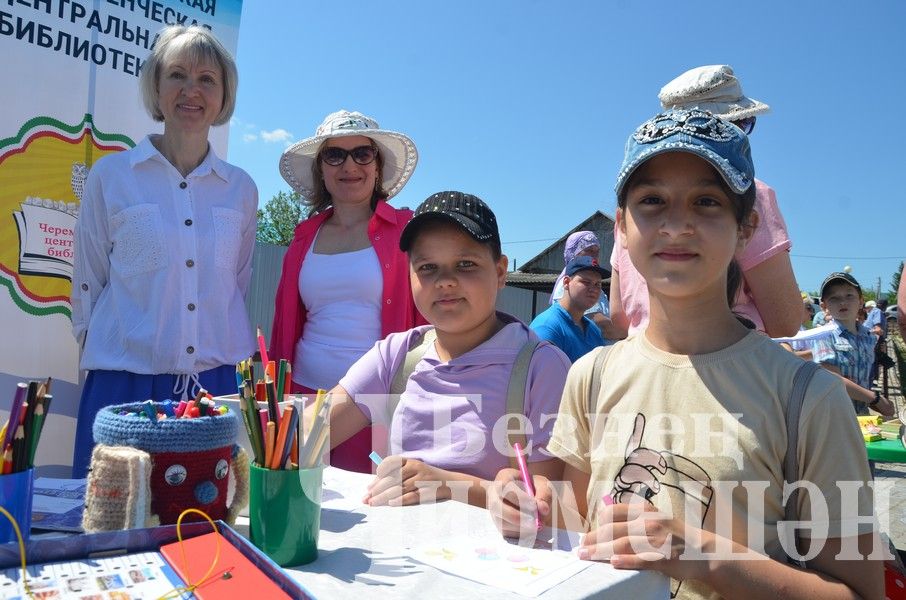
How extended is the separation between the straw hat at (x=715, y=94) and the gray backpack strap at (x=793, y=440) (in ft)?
4.02

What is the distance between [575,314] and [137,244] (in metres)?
2.76

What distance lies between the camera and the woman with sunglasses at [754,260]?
6.01 feet

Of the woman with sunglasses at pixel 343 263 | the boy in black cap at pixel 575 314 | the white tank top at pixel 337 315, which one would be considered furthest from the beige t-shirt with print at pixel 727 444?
the boy in black cap at pixel 575 314

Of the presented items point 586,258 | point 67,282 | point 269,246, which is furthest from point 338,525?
point 269,246

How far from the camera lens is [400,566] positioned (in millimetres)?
1038

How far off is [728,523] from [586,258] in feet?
11.1

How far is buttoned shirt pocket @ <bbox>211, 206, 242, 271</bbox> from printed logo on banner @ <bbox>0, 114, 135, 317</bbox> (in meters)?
0.94

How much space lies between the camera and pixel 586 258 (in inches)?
176

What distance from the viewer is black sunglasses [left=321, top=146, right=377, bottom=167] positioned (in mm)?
2832

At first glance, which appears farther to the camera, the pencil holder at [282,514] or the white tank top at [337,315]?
the white tank top at [337,315]

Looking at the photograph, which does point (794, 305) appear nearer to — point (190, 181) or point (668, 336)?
point (668, 336)

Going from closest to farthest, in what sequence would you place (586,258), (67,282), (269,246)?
(67,282) < (586,258) < (269,246)

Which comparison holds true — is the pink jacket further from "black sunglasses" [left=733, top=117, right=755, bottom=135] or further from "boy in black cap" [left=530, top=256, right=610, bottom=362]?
"boy in black cap" [left=530, top=256, right=610, bottom=362]

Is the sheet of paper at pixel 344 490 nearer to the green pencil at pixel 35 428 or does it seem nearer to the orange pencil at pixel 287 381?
the orange pencil at pixel 287 381
